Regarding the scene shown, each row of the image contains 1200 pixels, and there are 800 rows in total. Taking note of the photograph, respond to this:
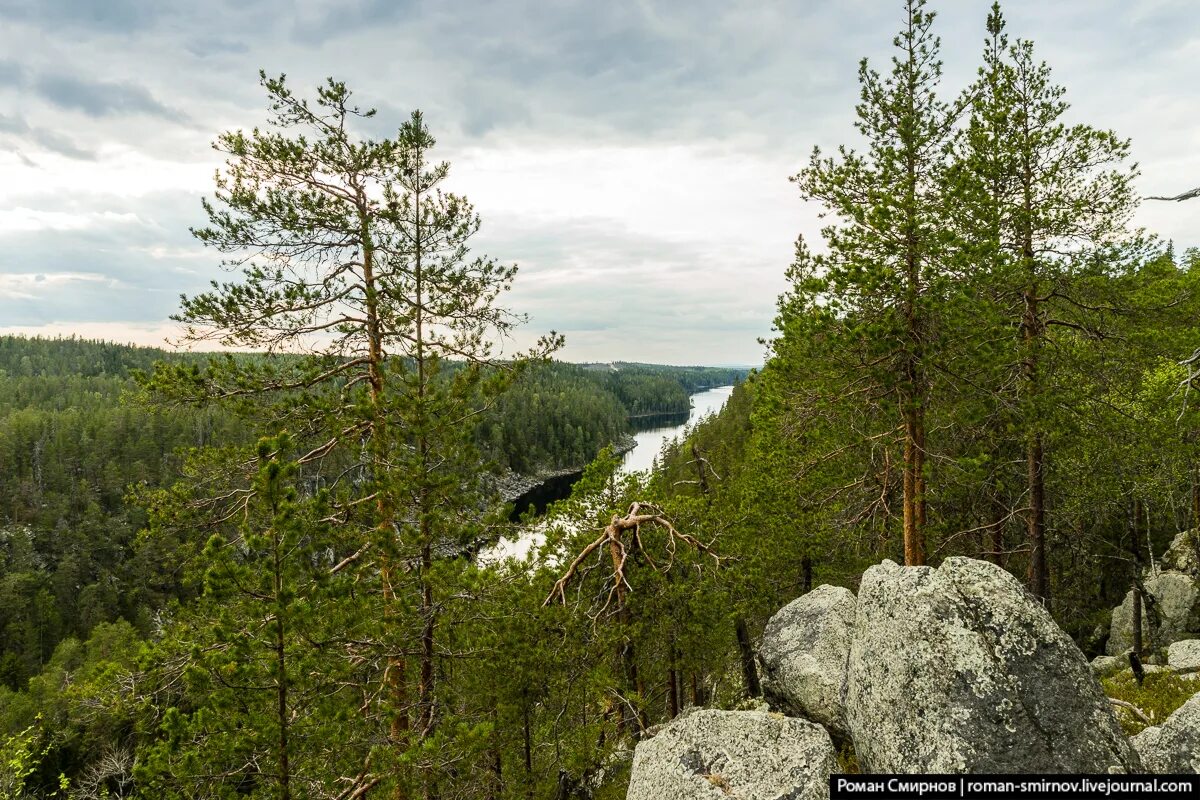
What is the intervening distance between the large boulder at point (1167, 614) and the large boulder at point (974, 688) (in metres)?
Result: 11.6

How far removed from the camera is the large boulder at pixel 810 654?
9078mm

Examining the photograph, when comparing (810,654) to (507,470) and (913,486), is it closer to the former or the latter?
(913,486)

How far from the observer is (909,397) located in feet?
31.8

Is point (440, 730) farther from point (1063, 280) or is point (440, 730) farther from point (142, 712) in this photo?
point (1063, 280)

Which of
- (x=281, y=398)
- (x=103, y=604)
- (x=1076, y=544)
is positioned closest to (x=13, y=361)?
(x=103, y=604)

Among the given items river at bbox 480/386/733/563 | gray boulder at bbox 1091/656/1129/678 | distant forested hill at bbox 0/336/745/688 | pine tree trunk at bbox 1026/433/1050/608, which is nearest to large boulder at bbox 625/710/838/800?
river at bbox 480/386/733/563

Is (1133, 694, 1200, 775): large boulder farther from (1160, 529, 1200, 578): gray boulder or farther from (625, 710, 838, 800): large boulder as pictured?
(1160, 529, 1200, 578): gray boulder

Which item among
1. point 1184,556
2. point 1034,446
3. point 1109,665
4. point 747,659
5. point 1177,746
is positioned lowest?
point 747,659

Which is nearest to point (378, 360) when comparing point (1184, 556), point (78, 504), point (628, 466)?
point (1184, 556)

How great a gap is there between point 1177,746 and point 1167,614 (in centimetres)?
1199

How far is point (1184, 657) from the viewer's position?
1096 centimetres

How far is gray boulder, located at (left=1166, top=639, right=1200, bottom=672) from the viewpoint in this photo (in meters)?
10.4

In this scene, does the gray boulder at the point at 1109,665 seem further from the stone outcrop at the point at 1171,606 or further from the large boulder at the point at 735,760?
the large boulder at the point at 735,760

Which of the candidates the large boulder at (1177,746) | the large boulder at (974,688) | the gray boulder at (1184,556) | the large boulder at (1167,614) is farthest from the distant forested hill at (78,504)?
the large boulder at (1177,746)
